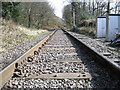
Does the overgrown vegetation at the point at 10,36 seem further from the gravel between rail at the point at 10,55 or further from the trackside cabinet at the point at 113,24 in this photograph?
the trackside cabinet at the point at 113,24

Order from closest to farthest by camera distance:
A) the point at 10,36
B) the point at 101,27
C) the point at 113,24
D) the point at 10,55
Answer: the point at 10,55, the point at 10,36, the point at 113,24, the point at 101,27

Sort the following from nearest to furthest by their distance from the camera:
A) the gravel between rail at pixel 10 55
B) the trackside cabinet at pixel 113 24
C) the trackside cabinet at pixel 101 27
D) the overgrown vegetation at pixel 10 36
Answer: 1. the gravel between rail at pixel 10 55
2. the overgrown vegetation at pixel 10 36
3. the trackside cabinet at pixel 113 24
4. the trackside cabinet at pixel 101 27

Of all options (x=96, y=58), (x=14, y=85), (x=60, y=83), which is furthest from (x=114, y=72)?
(x=14, y=85)

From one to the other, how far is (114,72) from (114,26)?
8650 millimetres

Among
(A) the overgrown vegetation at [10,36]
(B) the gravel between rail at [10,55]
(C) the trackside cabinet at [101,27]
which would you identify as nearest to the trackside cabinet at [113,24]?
(C) the trackside cabinet at [101,27]

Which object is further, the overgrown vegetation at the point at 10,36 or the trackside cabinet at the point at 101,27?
the trackside cabinet at the point at 101,27

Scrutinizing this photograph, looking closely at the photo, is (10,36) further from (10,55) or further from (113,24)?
(113,24)

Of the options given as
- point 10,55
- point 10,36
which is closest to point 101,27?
point 10,36

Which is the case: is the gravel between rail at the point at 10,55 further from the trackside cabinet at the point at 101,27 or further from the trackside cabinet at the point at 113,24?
the trackside cabinet at the point at 101,27

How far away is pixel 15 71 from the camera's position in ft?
8.93

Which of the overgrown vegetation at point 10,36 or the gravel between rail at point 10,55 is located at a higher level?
the overgrown vegetation at point 10,36

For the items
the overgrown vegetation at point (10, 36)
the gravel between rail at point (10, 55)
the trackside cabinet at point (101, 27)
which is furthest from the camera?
the trackside cabinet at point (101, 27)

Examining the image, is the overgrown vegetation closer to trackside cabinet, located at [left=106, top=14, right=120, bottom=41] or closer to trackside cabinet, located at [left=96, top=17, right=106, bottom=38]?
trackside cabinet, located at [left=106, top=14, right=120, bottom=41]

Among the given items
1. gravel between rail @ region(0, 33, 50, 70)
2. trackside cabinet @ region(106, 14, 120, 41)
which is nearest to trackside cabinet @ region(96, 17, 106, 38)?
trackside cabinet @ region(106, 14, 120, 41)
